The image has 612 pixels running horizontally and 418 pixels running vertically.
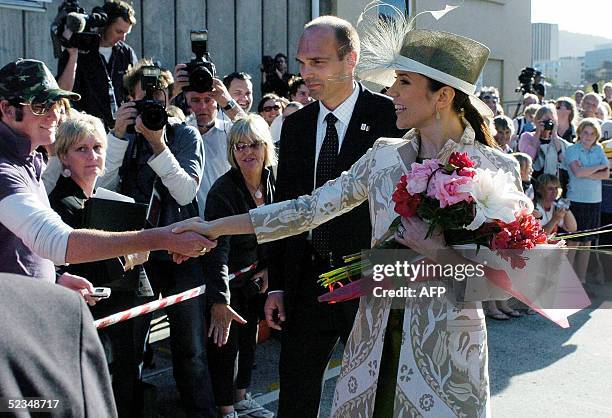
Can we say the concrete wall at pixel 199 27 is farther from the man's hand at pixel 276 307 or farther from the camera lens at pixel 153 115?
the man's hand at pixel 276 307

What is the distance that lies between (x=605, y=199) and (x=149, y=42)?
589cm

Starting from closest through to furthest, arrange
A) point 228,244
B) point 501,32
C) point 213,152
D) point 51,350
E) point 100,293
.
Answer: point 51,350 < point 100,293 < point 228,244 < point 213,152 < point 501,32

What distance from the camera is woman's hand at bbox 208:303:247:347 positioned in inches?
183

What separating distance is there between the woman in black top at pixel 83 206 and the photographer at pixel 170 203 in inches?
14.4

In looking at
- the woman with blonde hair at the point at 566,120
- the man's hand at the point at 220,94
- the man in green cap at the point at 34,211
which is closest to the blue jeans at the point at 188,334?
the man's hand at the point at 220,94

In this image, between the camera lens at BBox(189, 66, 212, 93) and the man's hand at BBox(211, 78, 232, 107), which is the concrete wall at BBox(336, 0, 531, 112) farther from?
the camera lens at BBox(189, 66, 212, 93)

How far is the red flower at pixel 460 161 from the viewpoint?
2590 mm

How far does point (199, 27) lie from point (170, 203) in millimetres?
6138

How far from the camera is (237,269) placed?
16.5ft

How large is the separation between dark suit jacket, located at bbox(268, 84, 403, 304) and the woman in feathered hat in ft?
2.12

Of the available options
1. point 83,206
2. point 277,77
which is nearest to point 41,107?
point 83,206

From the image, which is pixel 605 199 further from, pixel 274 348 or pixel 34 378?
pixel 34 378

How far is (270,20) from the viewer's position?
1149 centimetres

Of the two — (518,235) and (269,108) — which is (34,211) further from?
(269,108)
